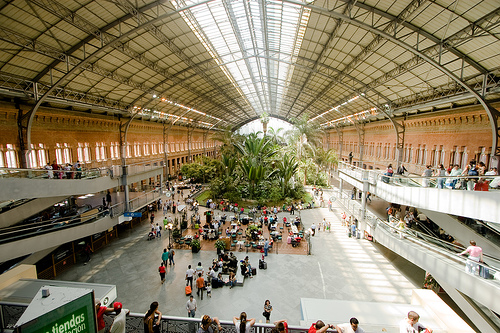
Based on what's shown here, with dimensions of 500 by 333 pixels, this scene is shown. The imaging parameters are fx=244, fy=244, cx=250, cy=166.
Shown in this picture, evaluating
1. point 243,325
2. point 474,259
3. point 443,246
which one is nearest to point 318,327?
point 243,325

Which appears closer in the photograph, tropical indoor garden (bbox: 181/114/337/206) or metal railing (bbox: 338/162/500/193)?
metal railing (bbox: 338/162/500/193)

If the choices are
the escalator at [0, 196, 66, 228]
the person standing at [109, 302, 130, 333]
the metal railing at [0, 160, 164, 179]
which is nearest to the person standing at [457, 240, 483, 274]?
the person standing at [109, 302, 130, 333]

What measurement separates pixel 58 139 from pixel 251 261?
54.9ft

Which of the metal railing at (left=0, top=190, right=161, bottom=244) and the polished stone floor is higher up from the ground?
the metal railing at (left=0, top=190, right=161, bottom=244)

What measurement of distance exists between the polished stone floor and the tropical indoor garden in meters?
10.2

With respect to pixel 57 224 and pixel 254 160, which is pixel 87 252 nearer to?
pixel 57 224

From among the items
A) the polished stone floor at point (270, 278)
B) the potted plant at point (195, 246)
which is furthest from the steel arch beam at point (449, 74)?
the potted plant at point (195, 246)

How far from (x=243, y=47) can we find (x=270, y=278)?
64.2 feet

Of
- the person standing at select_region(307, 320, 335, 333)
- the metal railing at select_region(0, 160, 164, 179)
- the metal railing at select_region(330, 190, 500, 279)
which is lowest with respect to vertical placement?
the metal railing at select_region(330, 190, 500, 279)

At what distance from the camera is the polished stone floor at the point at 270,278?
32.0ft

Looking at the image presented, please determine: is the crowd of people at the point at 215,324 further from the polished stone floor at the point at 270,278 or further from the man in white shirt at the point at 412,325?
the polished stone floor at the point at 270,278

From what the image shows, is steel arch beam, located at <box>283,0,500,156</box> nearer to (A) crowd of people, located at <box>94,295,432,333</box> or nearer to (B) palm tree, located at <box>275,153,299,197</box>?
(A) crowd of people, located at <box>94,295,432,333</box>

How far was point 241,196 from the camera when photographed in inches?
1023

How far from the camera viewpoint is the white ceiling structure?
11297mm
